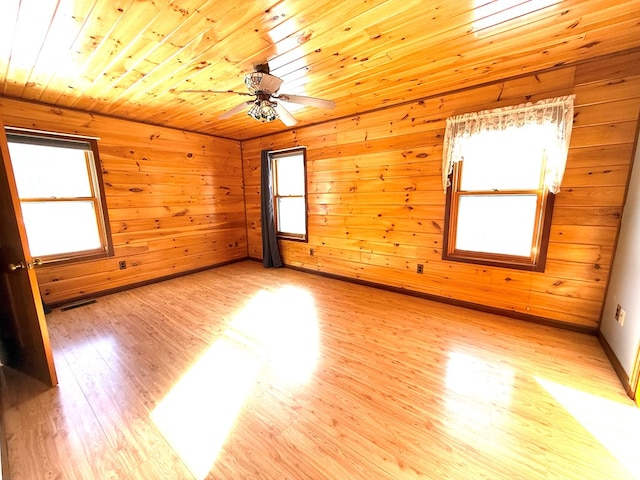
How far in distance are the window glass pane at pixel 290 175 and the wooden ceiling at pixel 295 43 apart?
1.56 metres

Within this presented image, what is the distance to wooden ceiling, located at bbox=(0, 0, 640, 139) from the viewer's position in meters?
1.43

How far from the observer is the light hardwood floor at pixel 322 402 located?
4.07 ft

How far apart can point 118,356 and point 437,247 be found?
3267mm

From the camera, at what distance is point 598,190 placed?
7.08ft

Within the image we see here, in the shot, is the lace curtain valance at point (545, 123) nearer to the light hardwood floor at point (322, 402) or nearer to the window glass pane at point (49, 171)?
the light hardwood floor at point (322, 402)

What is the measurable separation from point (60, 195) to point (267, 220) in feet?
8.52

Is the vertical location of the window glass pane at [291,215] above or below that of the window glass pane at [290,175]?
below

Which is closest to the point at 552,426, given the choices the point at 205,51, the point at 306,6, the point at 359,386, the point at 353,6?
the point at 359,386

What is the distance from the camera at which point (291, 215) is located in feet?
14.8

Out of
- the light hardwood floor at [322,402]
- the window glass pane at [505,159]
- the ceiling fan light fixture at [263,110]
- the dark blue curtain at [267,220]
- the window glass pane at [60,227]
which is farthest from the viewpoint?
the dark blue curtain at [267,220]

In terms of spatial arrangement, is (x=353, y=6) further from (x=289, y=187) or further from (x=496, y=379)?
(x=289, y=187)

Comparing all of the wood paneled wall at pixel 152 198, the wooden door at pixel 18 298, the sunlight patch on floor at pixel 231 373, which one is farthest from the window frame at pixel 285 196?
the wooden door at pixel 18 298

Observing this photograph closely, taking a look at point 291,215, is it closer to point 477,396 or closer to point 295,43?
point 295,43

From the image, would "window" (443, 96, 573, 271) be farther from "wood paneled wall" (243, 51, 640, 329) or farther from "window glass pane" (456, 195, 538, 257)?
"wood paneled wall" (243, 51, 640, 329)
